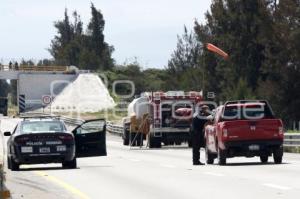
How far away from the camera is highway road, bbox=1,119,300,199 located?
720 inches

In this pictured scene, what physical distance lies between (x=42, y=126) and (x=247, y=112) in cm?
599

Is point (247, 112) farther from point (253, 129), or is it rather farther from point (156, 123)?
point (156, 123)

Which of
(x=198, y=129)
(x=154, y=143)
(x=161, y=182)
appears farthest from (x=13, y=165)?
(x=154, y=143)

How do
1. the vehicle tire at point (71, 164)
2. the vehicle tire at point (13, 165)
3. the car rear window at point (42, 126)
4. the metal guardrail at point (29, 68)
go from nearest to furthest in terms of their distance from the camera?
the vehicle tire at point (13, 165) → the car rear window at point (42, 126) → the vehicle tire at point (71, 164) → the metal guardrail at point (29, 68)

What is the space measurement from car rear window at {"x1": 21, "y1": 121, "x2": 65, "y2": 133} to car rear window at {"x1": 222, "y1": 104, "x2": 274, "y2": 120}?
4807 mm

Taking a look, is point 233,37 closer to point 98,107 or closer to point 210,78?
point 210,78

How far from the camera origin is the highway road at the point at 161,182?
1830 centimetres

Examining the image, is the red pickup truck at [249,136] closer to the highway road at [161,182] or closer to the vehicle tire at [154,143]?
the highway road at [161,182]

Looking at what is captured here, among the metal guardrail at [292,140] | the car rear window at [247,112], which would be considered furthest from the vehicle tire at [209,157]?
the metal guardrail at [292,140]

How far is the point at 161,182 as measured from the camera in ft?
71.0

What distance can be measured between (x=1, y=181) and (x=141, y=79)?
121 metres

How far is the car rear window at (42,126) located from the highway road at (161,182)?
119cm

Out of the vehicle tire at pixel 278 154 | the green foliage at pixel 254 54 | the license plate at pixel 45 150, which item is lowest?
the vehicle tire at pixel 278 154

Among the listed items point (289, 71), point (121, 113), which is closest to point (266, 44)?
point (289, 71)
